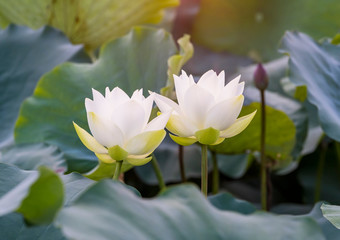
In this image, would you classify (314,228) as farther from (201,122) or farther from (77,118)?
Result: (77,118)

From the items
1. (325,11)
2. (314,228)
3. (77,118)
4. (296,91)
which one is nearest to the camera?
(314,228)

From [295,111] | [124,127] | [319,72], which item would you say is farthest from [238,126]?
[295,111]

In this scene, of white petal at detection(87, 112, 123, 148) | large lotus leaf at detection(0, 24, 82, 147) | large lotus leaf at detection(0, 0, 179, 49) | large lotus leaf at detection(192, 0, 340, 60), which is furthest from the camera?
large lotus leaf at detection(192, 0, 340, 60)

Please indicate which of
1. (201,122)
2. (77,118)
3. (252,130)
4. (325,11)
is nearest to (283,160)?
(252,130)

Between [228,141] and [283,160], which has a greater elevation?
[228,141]

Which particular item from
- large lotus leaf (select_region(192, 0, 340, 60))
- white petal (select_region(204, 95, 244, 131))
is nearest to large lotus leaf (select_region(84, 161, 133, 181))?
white petal (select_region(204, 95, 244, 131))

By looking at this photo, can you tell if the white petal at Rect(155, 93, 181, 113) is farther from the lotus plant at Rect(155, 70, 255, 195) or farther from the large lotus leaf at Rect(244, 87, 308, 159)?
the large lotus leaf at Rect(244, 87, 308, 159)
